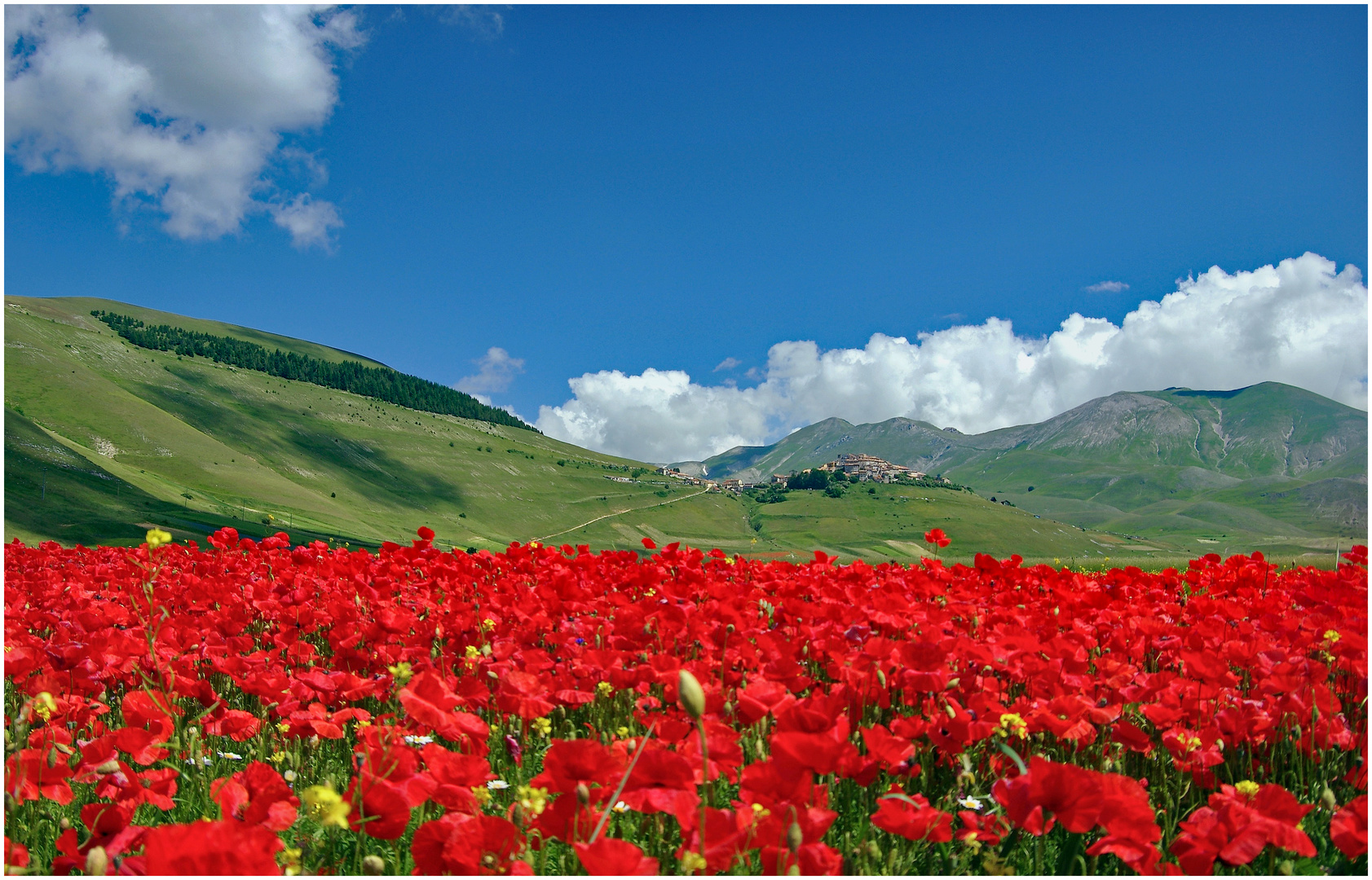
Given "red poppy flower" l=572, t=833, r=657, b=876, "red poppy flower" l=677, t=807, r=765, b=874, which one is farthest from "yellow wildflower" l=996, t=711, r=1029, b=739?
"red poppy flower" l=572, t=833, r=657, b=876

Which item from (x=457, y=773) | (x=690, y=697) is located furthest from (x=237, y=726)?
(x=690, y=697)

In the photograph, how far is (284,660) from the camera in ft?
17.6

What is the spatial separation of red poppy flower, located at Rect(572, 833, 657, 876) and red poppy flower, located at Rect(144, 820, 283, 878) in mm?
714

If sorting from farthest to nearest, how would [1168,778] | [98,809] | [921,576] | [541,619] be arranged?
[921,576]
[541,619]
[1168,778]
[98,809]

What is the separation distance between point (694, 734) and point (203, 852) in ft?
5.33

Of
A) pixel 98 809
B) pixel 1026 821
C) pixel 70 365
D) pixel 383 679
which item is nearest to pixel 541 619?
pixel 383 679

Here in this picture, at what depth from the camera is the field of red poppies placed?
6.79ft

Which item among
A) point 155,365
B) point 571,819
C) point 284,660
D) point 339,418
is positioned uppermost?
point 155,365

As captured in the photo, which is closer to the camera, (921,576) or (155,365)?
(921,576)

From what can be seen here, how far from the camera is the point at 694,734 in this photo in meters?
2.73

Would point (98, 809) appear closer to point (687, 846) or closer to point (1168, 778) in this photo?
point (687, 846)

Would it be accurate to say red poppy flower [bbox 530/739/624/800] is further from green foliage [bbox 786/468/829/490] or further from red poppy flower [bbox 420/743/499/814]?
green foliage [bbox 786/468/829/490]

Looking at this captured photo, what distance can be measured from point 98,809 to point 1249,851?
3.68m

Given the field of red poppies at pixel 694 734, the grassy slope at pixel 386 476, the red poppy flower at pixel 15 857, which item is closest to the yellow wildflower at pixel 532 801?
the field of red poppies at pixel 694 734
